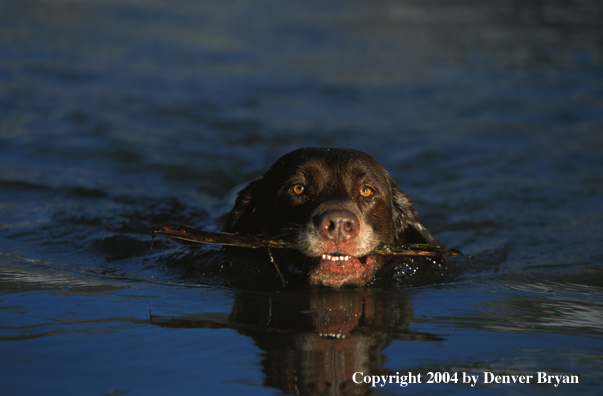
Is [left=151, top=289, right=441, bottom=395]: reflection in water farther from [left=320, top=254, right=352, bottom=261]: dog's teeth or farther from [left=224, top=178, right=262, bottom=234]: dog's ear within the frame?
[left=224, top=178, right=262, bottom=234]: dog's ear

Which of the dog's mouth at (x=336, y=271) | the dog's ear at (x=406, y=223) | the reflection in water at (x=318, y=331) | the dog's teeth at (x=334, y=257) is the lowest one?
the reflection in water at (x=318, y=331)

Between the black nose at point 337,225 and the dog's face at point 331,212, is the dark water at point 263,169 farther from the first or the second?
the black nose at point 337,225

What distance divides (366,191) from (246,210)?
0.96 meters

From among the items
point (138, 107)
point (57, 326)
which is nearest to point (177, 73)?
point (138, 107)

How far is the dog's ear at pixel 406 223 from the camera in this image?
200 inches

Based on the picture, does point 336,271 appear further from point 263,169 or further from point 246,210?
point 263,169

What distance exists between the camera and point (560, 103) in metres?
11.5

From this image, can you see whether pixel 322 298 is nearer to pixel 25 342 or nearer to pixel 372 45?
pixel 25 342

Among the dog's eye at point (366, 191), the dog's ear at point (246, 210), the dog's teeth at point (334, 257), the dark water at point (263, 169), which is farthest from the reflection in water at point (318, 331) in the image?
the dog's ear at point (246, 210)

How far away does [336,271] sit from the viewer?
155 inches

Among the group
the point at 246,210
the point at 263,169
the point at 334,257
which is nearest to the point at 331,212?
the point at 334,257

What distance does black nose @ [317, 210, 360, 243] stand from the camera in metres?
3.72

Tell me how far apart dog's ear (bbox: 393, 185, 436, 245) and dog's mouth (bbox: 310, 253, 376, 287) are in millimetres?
1093

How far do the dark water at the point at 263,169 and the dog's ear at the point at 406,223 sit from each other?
1.53ft
